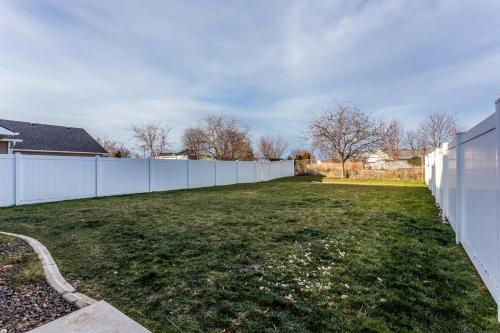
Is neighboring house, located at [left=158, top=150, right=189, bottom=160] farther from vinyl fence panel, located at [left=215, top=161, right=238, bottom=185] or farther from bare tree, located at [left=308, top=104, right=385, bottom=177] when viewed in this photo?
bare tree, located at [left=308, top=104, right=385, bottom=177]

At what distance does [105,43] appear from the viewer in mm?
8852

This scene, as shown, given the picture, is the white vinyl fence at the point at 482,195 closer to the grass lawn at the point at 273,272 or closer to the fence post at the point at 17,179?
the grass lawn at the point at 273,272

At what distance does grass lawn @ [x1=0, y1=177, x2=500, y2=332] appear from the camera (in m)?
2.05

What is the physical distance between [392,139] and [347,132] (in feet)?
20.6

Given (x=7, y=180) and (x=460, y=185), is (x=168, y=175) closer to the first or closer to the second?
(x=7, y=180)

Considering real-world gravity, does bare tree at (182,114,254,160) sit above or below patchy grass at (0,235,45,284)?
above

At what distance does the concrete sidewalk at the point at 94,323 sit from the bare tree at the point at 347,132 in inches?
Result: 855

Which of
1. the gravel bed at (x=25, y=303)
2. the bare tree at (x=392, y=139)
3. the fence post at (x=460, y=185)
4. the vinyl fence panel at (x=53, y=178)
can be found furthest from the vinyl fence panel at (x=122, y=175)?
the bare tree at (x=392, y=139)

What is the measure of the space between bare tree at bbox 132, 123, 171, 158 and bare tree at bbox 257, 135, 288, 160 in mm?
14237

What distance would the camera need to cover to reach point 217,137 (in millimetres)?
24812

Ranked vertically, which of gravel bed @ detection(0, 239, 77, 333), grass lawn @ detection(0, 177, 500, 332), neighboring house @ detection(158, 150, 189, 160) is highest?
neighboring house @ detection(158, 150, 189, 160)

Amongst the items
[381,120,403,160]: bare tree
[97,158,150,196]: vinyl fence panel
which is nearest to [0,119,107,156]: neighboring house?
[97,158,150,196]: vinyl fence panel

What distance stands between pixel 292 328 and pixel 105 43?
990 cm

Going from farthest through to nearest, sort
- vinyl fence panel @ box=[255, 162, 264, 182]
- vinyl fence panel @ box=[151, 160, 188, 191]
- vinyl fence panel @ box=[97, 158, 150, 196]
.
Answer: vinyl fence panel @ box=[255, 162, 264, 182] < vinyl fence panel @ box=[151, 160, 188, 191] < vinyl fence panel @ box=[97, 158, 150, 196]
